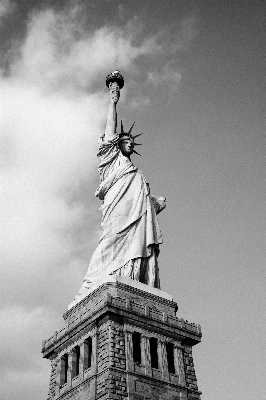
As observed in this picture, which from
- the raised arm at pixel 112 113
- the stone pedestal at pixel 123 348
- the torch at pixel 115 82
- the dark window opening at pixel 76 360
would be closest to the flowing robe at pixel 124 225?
the raised arm at pixel 112 113

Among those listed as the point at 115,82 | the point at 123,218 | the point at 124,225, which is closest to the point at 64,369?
the point at 124,225

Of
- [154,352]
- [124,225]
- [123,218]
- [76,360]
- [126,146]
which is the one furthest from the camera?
[126,146]

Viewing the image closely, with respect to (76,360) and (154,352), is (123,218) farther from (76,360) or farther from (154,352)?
(76,360)

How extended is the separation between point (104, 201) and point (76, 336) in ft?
42.5

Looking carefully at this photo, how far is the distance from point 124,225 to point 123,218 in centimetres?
82

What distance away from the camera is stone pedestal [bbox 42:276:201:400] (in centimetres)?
3162

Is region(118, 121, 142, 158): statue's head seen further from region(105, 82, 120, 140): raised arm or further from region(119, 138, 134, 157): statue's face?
region(105, 82, 120, 140): raised arm

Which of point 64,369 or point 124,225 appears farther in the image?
point 124,225

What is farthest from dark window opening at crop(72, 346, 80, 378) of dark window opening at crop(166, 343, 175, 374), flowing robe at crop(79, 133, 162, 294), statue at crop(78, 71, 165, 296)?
dark window opening at crop(166, 343, 175, 374)

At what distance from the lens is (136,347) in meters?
33.9

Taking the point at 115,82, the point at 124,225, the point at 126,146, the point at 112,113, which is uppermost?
the point at 115,82

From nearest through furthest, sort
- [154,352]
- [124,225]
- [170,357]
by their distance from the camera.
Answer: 1. [154,352]
2. [170,357]
3. [124,225]

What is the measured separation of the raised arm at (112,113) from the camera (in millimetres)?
47878

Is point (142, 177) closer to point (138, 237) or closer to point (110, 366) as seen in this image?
point (138, 237)
